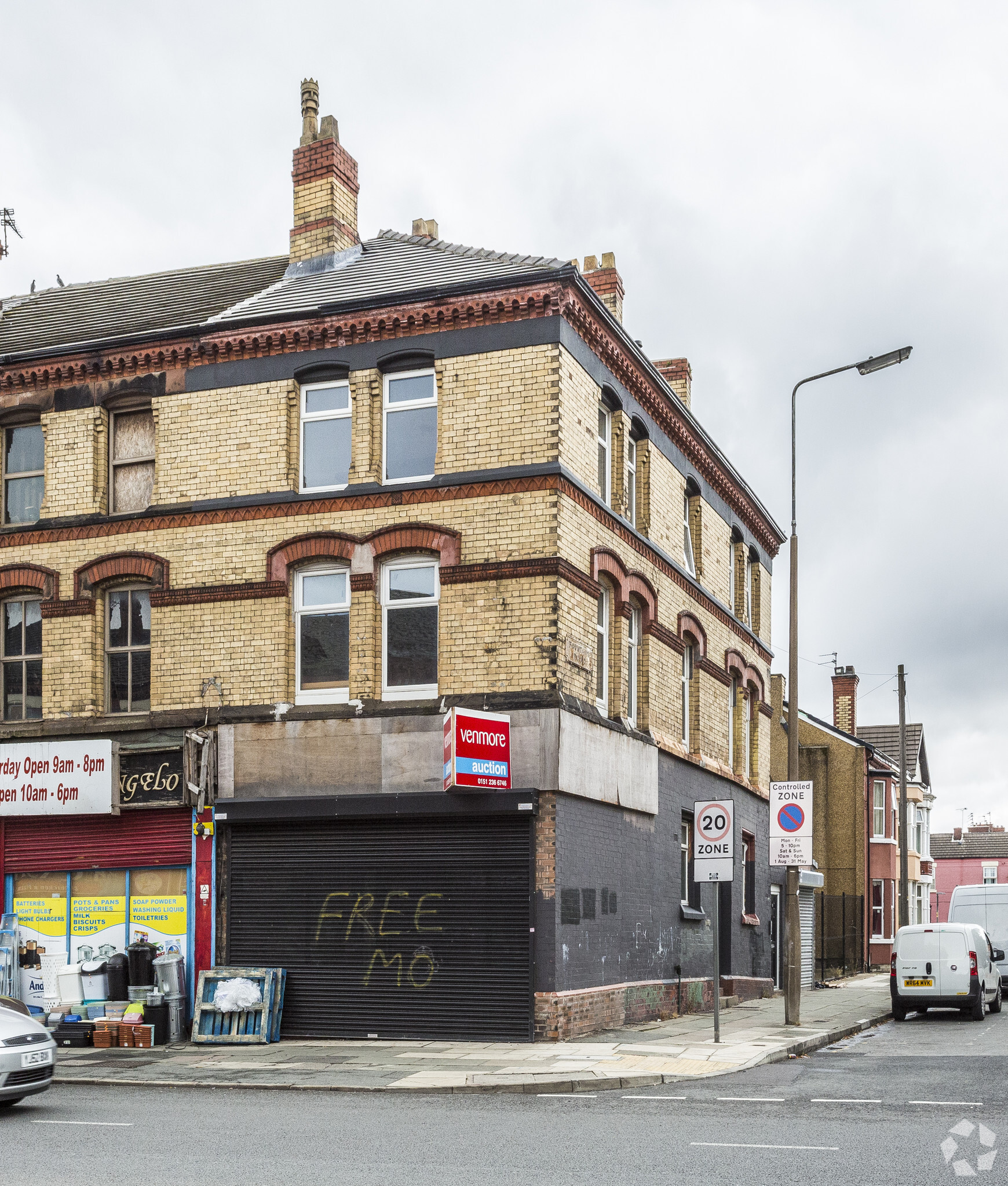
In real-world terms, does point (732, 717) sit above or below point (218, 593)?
below

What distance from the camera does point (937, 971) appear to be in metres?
25.0

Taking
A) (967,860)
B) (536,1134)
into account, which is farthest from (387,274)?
(967,860)

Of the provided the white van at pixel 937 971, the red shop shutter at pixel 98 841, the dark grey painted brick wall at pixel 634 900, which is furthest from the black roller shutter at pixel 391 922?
the white van at pixel 937 971

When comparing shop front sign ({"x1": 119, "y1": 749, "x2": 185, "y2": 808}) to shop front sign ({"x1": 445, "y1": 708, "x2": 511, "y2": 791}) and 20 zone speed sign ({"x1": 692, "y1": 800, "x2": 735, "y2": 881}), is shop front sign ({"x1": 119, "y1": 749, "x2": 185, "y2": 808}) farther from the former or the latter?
20 zone speed sign ({"x1": 692, "y1": 800, "x2": 735, "y2": 881})

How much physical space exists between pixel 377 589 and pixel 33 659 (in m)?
5.79

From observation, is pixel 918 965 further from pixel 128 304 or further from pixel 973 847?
pixel 973 847

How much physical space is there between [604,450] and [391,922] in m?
7.85

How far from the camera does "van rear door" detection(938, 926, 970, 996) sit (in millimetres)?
24875

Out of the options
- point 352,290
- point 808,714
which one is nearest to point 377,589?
point 352,290

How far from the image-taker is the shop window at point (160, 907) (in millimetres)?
19812

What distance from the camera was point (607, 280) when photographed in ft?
80.1

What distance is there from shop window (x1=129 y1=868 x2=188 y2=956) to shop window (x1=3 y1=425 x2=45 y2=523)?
5.95 m

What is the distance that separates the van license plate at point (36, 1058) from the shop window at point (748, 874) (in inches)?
729

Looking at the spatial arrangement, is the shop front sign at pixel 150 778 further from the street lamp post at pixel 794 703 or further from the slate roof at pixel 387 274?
the street lamp post at pixel 794 703
